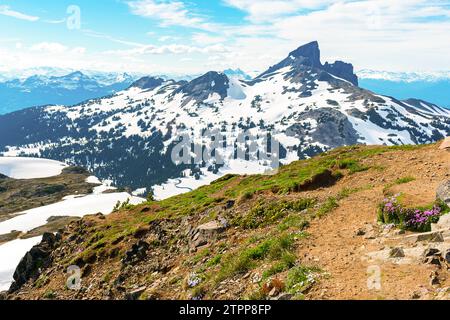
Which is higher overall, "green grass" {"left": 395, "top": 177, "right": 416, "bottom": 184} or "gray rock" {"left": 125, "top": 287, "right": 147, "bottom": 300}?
"green grass" {"left": 395, "top": 177, "right": 416, "bottom": 184}

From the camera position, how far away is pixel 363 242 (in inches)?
668

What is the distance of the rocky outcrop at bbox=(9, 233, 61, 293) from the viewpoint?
121ft

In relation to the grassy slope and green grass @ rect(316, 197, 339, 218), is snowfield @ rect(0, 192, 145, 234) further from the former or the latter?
green grass @ rect(316, 197, 339, 218)

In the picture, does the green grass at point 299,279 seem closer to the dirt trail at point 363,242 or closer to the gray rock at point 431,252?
the dirt trail at point 363,242

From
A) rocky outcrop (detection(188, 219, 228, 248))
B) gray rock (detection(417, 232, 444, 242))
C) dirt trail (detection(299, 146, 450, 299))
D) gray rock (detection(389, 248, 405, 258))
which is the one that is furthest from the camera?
rocky outcrop (detection(188, 219, 228, 248))

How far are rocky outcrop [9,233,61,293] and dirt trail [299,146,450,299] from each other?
29957 mm

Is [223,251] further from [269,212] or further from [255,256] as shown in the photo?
[269,212]

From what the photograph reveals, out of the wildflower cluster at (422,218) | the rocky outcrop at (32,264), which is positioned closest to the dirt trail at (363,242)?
the wildflower cluster at (422,218)

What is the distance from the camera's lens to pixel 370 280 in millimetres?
13062

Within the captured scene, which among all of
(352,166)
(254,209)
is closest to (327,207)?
(254,209)

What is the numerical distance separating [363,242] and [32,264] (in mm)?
34323

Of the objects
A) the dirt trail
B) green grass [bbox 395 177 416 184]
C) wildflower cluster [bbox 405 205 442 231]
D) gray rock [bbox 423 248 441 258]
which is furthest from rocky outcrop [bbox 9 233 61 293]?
gray rock [bbox 423 248 441 258]
